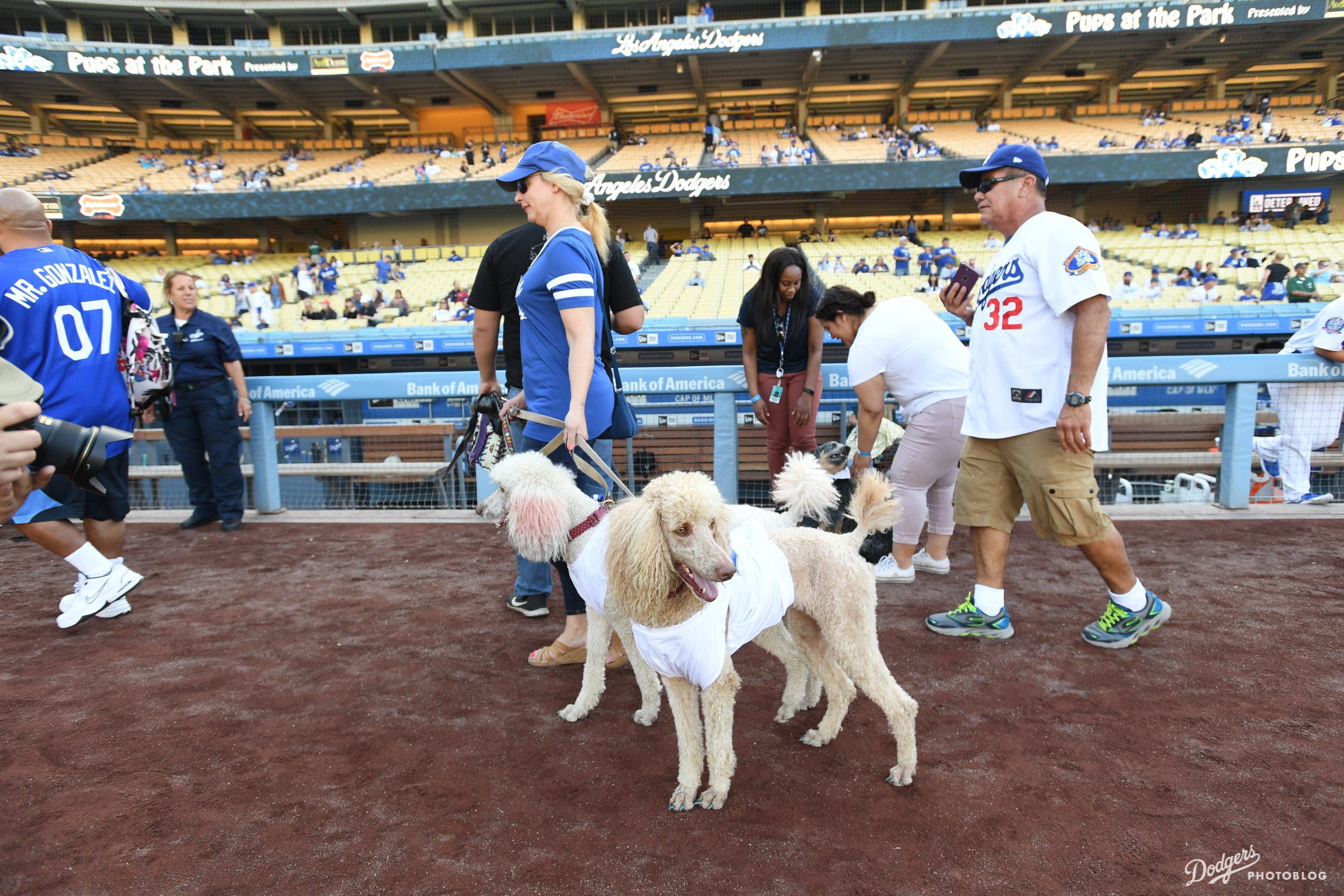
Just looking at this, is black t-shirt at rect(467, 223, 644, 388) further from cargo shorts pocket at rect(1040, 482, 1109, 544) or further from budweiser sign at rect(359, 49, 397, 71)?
budweiser sign at rect(359, 49, 397, 71)

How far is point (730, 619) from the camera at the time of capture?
2.34 meters

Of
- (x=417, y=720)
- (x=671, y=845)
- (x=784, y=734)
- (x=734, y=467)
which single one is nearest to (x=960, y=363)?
(x=734, y=467)

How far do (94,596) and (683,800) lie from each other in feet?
12.1

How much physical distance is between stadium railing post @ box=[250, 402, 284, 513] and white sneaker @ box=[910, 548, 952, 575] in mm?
5304

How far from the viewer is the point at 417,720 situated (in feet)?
9.84

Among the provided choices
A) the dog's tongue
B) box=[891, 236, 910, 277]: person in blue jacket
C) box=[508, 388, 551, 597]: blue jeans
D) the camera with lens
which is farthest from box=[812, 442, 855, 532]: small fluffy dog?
box=[891, 236, 910, 277]: person in blue jacket

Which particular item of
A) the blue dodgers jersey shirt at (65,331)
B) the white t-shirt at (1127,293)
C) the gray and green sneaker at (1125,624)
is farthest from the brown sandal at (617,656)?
the white t-shirt at (1127,293)

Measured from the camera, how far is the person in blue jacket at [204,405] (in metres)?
5.68

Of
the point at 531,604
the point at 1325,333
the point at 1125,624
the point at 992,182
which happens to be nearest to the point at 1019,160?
the point at 992,182

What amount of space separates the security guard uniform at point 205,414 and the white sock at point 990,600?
5.63 metres

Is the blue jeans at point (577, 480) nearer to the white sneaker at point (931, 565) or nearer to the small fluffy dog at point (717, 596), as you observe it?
the small fluffy dog at point (717, 596)

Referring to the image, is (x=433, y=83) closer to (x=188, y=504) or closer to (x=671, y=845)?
(x=188, y=504)

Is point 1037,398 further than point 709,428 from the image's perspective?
No

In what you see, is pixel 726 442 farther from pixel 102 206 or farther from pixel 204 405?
pixel 102 206
